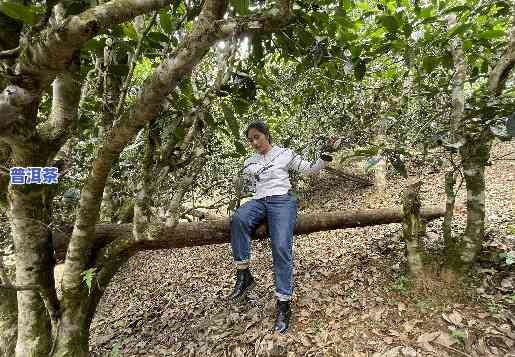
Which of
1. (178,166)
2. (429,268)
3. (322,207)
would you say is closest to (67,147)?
(178,166)

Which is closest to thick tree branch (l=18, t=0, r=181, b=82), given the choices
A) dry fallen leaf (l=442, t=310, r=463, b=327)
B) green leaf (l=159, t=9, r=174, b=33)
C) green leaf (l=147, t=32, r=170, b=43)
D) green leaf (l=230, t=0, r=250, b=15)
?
green leaf (l=230, t=0, r=250, b=15)

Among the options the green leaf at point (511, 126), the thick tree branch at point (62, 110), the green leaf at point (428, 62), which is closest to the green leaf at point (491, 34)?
the green leaf at point (428, 62)

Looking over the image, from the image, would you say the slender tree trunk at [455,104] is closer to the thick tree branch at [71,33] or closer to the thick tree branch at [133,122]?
the thick tree branch at [133,122]

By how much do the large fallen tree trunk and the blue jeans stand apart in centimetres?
19

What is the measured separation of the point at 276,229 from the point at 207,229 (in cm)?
81

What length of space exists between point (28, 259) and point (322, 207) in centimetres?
687

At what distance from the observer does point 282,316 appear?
10.9ft

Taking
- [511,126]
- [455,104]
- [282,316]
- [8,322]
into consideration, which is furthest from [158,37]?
[8,322]

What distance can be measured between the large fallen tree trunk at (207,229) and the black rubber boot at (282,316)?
2.57ft

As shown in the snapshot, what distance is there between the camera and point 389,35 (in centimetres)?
281

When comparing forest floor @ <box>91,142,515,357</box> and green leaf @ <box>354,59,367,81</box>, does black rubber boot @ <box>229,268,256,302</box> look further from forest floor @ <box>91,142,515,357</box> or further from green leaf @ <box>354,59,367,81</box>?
green leaf @ <box>354,59,367,81</box>

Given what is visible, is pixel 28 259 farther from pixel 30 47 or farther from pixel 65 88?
pixel 30 47

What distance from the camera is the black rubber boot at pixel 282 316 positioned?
3283 millimetres

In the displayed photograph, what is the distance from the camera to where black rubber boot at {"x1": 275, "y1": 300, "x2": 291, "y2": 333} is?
3283mm
